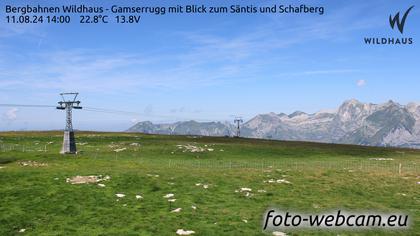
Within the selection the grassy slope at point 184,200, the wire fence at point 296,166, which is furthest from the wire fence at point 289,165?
the grassy slope at point 184,200

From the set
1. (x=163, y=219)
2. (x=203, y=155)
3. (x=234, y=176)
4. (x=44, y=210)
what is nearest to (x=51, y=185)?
(x=44, y=210)

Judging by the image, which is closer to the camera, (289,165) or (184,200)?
(184,200)

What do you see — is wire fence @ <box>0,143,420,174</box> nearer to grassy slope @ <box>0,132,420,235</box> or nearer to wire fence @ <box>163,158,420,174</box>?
wire fence @ <box>163,158,420,174</box>

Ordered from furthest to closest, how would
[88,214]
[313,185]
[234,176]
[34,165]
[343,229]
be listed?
[34,165] < [234,176] < [313,185] < [88,214] < [343,229]

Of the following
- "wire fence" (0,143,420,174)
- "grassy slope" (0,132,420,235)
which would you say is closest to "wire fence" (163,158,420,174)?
"wire fence" (0,143,420,174)

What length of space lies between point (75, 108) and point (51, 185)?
49.0 meters

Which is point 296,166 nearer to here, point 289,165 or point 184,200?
point 289,165

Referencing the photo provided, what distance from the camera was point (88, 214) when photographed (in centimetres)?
3091

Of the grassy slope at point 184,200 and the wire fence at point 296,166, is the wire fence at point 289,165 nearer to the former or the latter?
the wire fence at point 296,166

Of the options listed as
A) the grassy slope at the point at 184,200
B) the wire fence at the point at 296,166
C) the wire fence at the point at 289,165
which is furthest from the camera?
the wire fence at the point at 289,165

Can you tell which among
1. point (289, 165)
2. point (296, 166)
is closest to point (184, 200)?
point (296, 166)

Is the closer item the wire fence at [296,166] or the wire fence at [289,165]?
the wire fence at [296,166]

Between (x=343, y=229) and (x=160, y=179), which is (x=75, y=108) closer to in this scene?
(x=160, y=179)

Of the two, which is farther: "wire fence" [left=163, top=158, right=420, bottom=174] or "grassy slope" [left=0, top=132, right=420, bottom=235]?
"wire fence" [left=163, top=158, right=420, bottom=174]
